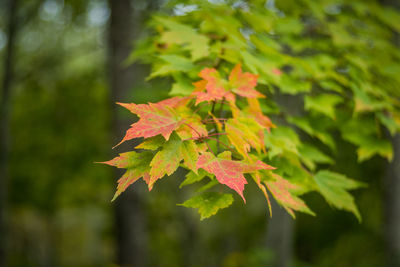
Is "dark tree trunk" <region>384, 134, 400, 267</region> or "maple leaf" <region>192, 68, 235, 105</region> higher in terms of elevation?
"maple leaf" <region>192, 68, 235, 105</region>

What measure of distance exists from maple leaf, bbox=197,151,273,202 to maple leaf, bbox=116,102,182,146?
0.13 metres

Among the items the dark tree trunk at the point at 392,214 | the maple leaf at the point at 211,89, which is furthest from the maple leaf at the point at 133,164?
the dark tree trunk at the point at 392,214

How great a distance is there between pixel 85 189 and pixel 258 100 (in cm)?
649

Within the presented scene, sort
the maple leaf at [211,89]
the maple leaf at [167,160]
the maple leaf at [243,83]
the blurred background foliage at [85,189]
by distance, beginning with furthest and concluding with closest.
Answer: the blurred background foliage at [85,189] < the maple leaf at [243,83] < the maple leaf at [211,89] < the maple leaf at [167,160]

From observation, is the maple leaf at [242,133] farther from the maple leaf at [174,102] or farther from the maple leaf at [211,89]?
the maple leaf at [174,102]

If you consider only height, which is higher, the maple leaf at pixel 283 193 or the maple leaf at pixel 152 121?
the maple leaf at pixel 152 121

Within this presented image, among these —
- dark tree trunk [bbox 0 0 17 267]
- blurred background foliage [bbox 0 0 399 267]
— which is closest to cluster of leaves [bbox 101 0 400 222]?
blurred background foliage [bbox 0 0 399 267]

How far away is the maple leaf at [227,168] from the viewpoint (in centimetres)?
81

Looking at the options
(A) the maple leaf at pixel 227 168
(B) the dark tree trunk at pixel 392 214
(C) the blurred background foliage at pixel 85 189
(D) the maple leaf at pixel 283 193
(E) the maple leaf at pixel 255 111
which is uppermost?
(A) the maple leaf at pixel 227 168

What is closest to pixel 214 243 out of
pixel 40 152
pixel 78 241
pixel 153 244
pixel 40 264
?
pixel 153 244

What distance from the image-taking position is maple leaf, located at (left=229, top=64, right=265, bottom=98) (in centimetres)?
107

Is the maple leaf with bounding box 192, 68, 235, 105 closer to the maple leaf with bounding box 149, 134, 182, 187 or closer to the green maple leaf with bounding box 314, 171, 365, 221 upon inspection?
the maple leaf with bounding box 149, 134, 182, 187

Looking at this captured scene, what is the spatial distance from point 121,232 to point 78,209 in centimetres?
577

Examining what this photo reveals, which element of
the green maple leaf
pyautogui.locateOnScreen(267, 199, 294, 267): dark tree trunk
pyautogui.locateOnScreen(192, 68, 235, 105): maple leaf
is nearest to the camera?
pyautogui.locateOnScreen(192, 68, 235, 105): maple leaf
